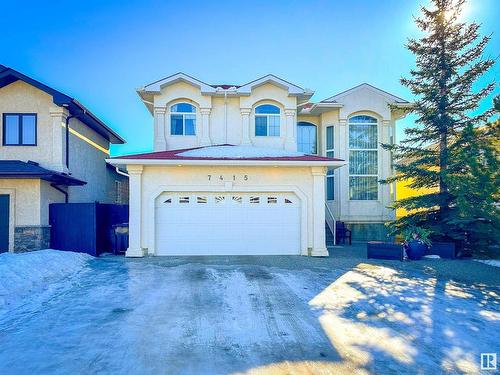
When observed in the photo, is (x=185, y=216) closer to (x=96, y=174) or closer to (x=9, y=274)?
(x=9, y=274)

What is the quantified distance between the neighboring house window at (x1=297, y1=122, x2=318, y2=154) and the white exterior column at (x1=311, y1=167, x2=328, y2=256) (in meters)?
5.17

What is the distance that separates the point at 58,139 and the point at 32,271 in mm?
6076

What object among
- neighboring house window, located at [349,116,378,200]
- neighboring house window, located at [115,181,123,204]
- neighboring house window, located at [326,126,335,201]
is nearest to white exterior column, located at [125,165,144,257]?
neighboring house window, located at [115,181,123,204]

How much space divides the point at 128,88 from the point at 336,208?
38.1 feet

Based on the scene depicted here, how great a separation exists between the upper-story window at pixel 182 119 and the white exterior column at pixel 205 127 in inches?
16.3

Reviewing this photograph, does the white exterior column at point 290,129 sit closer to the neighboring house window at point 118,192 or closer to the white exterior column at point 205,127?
the white exterior column at point 205,127

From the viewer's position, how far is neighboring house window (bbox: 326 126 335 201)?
50.7ft

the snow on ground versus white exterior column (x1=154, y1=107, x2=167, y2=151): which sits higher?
white exterior column (x1=154, y1=107, x2=167, y2=151)

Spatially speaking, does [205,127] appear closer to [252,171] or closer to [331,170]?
[252,171]

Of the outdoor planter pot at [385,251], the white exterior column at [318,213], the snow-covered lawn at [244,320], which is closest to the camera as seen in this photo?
the snow-covered lawn at [244,320]

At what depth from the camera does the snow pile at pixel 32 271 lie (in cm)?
620

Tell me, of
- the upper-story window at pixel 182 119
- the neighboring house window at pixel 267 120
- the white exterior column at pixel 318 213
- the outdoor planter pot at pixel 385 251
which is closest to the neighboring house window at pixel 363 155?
the neighboring house window at pixel 267 120

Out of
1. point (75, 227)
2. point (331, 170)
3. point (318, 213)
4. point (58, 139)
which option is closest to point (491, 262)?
point (318, 213)

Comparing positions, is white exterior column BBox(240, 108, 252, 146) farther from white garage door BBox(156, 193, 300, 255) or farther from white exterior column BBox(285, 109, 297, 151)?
white garage door BBox(156, 193, 300, 255)
